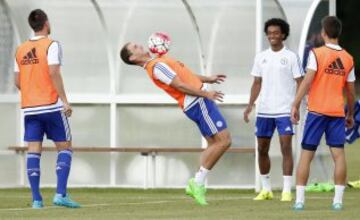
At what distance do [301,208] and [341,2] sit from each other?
46.7 metres

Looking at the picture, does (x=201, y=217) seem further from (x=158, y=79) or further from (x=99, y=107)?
(x=99, y=107)

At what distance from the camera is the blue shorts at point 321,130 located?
14.5 m

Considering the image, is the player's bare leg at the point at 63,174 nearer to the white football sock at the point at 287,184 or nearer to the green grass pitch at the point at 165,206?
the green grass pitch at the point at 165,206

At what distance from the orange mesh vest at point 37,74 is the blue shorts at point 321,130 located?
265 centimetres

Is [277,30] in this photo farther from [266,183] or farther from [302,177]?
[302,177]

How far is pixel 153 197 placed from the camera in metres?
17.9

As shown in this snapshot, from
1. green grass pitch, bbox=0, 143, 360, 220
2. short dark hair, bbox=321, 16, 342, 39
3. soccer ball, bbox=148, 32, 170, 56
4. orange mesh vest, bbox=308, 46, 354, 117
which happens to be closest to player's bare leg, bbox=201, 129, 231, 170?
green grass pitch, bbox=0, 143, 360, 220

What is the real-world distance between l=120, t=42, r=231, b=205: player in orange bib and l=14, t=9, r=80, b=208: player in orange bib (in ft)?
2.98

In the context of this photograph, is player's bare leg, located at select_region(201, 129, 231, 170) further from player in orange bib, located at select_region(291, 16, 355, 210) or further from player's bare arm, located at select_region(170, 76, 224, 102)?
player in orange bib, located at select_region(291, 16, 355, 210)

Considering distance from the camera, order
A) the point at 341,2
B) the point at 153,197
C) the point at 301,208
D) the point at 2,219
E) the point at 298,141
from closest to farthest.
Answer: the point at 2,219, the point at 301,208, the point at 153,197, the point at 298,141, the point at 341,2

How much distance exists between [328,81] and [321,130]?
0.49 meters

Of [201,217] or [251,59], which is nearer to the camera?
[201,217]

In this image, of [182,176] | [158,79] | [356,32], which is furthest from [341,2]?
[158,79]

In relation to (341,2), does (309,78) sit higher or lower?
lower
